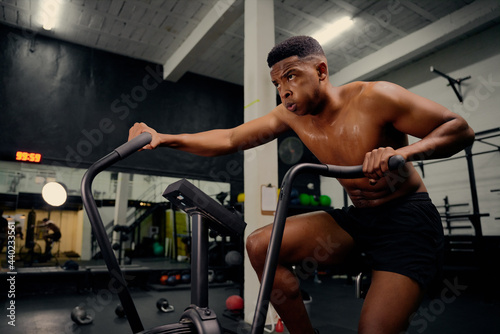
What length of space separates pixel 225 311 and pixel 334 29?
4522 millimetres

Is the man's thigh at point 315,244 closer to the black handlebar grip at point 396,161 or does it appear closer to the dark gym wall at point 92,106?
the black handlebar grip at point 396,161

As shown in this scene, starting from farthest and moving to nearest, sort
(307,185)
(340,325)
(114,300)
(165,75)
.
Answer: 1. (307,185)
2. (165,75)
3. (114,300)
4. (340,325)

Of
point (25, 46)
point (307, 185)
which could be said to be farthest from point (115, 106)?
point (307, 185)

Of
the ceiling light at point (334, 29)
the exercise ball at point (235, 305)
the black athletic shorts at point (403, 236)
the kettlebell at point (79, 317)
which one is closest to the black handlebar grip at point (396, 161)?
the black athletic shorts at point (403, 236)

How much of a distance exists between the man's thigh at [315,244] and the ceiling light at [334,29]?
4829mm

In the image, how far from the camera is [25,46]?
5543 millimetres

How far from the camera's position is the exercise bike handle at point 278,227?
0.88m

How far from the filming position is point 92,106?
5.87 meters

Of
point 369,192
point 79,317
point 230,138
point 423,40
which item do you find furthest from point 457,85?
point 79,317

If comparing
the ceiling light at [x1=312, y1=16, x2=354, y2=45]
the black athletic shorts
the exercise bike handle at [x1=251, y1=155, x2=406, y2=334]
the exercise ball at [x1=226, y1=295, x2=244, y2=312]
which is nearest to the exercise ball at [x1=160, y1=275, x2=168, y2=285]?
the exercise ball at [x1=226, y1=295, x2=244, y2=312]

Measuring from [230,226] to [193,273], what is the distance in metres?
0.19

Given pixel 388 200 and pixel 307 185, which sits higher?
pixel 307 185

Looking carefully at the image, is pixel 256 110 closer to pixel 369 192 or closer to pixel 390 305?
pixel 369 192

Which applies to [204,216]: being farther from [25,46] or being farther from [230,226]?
[25,46]
